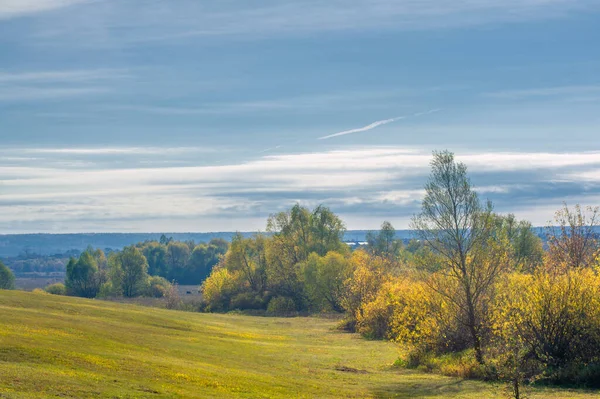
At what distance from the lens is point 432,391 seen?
4922 cm

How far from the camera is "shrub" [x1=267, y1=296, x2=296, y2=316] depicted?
148m

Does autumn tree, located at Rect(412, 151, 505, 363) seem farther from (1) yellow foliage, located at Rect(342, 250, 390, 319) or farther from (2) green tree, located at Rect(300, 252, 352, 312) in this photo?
(2) green tree, located at Rect(300, 252, 352, 312)

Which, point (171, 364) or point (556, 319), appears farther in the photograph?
point (556, 319)

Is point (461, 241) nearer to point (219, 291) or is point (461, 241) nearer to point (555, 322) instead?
point (555, 322)

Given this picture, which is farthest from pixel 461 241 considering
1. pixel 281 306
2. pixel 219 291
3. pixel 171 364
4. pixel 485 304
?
pixel 219 291

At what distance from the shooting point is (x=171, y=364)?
1866 inches

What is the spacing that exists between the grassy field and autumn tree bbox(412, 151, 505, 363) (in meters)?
6.91

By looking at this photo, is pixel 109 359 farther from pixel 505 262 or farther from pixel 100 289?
pixel 100 289

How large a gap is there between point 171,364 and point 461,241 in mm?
25874

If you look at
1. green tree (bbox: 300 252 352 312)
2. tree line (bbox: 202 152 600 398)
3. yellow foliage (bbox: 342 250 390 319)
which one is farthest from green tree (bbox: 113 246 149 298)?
tree line (bbox: 202 152 600 398)

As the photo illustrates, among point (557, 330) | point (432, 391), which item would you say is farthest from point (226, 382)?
point (557, 330)

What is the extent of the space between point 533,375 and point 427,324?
47.5 feet

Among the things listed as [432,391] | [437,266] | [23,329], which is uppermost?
[437,266]

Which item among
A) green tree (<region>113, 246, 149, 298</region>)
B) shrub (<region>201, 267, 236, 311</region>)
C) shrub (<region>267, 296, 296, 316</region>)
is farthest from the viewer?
green tree (<region>113, 246, 149, 298</region>)
